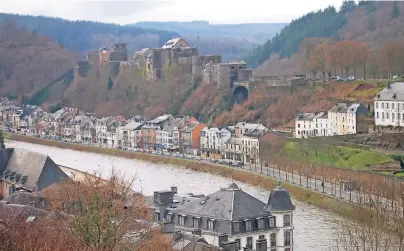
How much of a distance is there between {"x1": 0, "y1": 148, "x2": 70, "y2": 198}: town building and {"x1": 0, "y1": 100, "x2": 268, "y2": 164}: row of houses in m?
18.4

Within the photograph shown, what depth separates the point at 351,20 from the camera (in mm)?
108438

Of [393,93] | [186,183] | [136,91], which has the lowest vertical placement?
[186,183]

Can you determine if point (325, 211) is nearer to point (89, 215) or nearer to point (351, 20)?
point (89, 215)

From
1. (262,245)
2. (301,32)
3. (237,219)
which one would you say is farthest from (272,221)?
(301,32)

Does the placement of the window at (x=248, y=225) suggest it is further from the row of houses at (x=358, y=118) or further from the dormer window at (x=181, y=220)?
the row of houses at (x=358, y=118)

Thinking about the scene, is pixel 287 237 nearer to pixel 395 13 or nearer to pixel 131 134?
pixel 131 134

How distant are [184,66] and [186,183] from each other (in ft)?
112

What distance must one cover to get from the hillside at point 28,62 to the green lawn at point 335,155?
197 feet

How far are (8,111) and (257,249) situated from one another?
6672cm

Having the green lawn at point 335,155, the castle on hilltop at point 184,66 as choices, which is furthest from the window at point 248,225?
the castle on hilltop at point 184,66

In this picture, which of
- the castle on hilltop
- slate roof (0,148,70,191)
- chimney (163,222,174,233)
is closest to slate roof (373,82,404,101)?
the castle on hilltop

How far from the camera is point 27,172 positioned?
33781mm

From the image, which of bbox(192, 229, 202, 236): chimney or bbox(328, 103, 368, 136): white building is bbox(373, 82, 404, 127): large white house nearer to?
bbox(328, 103, 368, 136): white building

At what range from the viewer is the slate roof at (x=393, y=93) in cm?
4850
